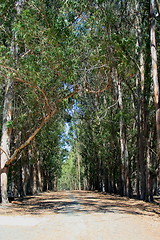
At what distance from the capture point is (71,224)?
344 inches

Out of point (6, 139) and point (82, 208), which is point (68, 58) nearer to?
point (6, 139)

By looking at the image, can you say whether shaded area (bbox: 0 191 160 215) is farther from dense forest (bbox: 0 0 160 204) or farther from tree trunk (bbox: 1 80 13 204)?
dense forest (bbox: 0 0 160 204)

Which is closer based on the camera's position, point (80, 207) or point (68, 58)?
point (68, 58)

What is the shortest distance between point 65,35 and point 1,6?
4513 millimetres

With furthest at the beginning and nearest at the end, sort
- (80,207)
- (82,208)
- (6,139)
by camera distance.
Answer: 1. (6,139)
2. (80,207)
3. (82,208)

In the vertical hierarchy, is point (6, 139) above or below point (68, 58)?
below

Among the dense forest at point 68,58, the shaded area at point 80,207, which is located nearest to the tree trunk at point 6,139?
the dense forest at point 68,58

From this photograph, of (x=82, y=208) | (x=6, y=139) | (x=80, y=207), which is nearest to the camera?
(x=82, y=208)

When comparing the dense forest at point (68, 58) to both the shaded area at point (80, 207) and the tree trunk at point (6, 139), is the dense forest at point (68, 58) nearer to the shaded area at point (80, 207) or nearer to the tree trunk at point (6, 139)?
the tree trunk at point (6, 139)

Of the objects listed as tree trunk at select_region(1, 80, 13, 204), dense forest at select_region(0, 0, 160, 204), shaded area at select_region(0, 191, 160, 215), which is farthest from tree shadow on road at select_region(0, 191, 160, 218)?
dense forest at select_region(0, 0, 160, 204)

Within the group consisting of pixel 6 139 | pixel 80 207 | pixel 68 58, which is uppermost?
pixel 68 58

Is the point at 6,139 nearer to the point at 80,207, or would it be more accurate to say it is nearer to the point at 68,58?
the point at 80,207

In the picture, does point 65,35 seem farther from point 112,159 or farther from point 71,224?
point 112,159

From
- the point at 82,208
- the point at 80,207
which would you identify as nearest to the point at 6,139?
the point at 80,207
